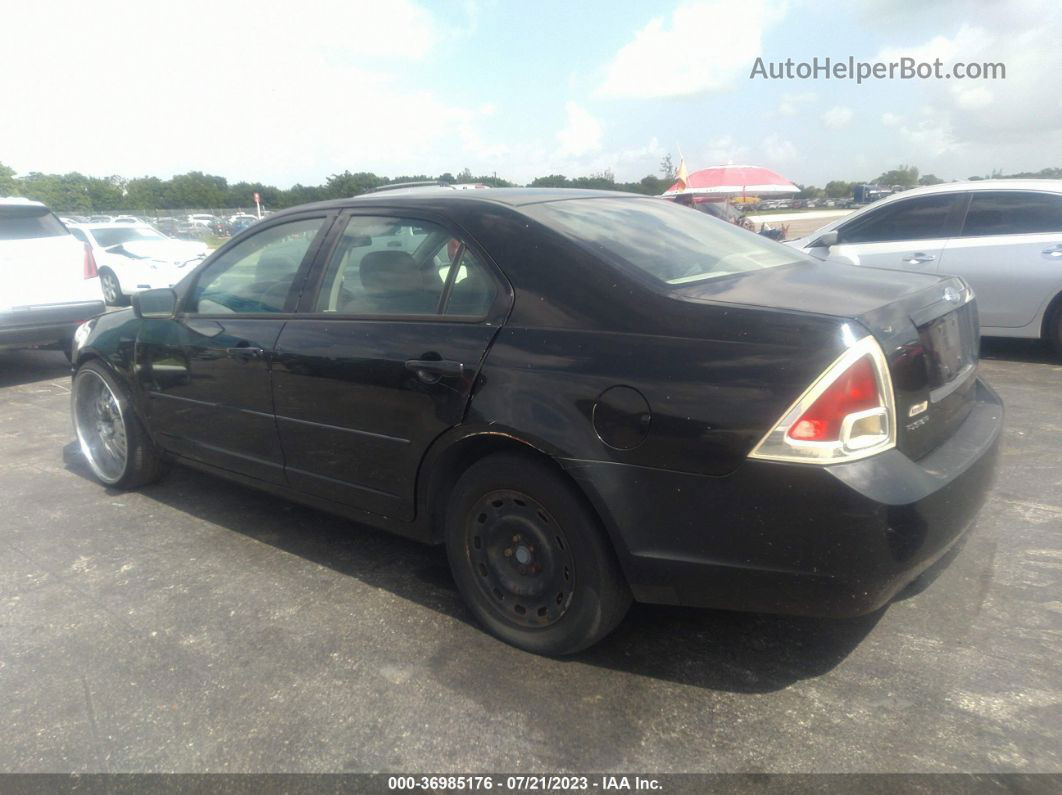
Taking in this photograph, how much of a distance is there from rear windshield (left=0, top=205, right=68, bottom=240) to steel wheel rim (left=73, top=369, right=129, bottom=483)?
3992 millimetres

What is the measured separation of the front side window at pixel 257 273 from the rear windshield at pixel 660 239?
117 centimetres

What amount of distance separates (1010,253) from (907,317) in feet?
16.5

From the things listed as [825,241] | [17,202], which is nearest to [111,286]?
[17,202]

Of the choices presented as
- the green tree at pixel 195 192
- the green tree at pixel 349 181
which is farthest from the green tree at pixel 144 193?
the green tree at pixel 349 181

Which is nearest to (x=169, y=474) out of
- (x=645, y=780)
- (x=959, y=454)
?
(x=645, y=780)

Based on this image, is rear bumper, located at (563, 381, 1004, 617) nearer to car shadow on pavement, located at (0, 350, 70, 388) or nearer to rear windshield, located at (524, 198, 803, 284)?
rear windshield, located at (524, 198, 803, 284)

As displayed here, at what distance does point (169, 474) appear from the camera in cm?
488

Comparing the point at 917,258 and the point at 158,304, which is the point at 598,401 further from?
the point at 917,258

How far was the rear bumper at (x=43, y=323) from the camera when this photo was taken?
7355 millimetres

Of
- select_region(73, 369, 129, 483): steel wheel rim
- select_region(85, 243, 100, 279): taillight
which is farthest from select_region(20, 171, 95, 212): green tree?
select_region(73, 369, 129, 483): steel wheel rim

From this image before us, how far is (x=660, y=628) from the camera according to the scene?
295 centimetres

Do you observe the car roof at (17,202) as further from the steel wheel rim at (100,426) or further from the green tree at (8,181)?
the green tree at (8,181)

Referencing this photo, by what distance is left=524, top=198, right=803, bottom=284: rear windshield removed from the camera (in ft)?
9.14

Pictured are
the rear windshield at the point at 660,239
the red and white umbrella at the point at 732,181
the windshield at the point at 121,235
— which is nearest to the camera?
the rear windshield at the point at 660,239
